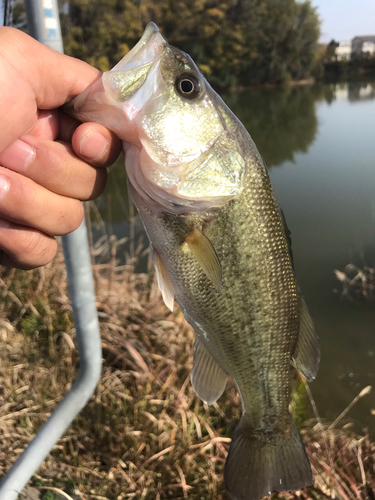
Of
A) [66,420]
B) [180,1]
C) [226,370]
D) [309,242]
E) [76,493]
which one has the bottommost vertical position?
[309,242]

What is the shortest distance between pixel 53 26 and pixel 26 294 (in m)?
2.56

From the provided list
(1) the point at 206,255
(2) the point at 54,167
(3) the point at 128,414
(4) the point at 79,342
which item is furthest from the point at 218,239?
(3) the point at 128,414

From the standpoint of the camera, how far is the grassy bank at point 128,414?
8.08 feet

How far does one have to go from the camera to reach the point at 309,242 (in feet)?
24.8

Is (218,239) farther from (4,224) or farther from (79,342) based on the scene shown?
(79,342)

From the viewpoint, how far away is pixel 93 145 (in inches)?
49.4

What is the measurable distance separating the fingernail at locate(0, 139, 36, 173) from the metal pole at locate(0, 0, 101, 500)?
25.3 inches

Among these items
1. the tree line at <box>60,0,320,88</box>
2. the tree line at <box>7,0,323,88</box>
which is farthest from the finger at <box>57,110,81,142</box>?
the tree line at <box>7,0,323,88</box>

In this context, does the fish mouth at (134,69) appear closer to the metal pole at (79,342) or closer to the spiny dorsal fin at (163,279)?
the spiny dorsal fin at (163,279)

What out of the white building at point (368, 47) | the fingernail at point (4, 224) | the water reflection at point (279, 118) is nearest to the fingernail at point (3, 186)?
the fingernail at point (4, 224)

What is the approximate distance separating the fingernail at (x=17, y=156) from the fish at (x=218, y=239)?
0.21 m

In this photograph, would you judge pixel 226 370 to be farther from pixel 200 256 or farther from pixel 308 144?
pixel 308 144

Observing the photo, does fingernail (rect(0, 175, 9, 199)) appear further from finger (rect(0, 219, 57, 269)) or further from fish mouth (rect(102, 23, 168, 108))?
fish mouth (rect(102, 23, 168, 108))

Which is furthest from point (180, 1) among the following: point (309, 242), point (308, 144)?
point (309, 242)
